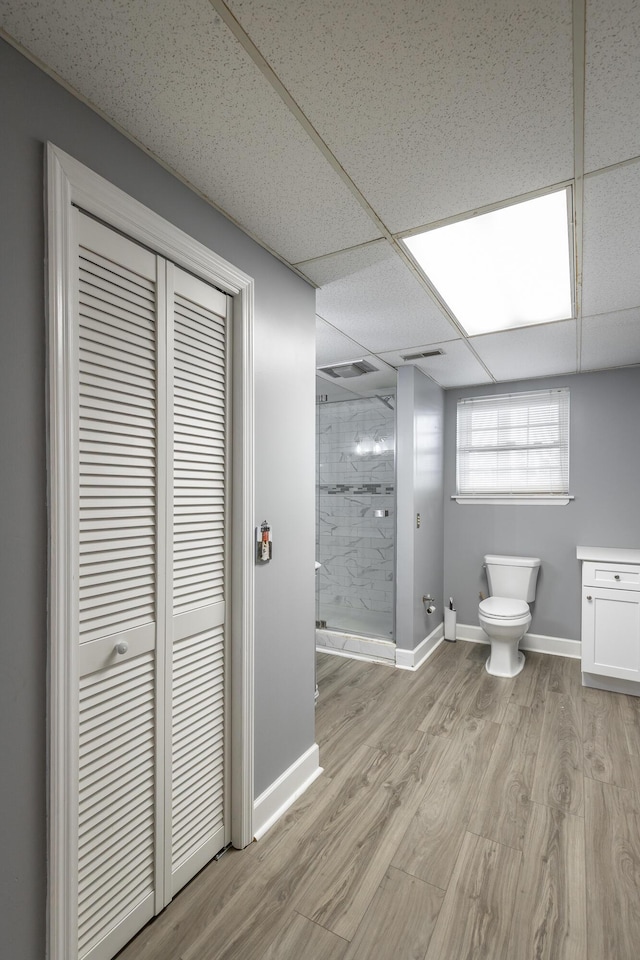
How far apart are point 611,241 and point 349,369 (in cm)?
195

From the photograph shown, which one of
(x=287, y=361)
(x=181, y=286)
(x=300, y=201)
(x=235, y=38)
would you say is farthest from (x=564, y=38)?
(x=287, y=361)

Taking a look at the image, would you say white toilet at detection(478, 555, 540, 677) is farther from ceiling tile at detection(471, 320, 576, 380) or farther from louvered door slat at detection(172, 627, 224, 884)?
louvered door slat at detection(172, 627, 224, 884)

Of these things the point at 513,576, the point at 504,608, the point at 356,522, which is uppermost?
the point at 356,522

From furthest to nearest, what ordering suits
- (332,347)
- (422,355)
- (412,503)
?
1. (412,503)
2. (422,355)
3. (332,347)

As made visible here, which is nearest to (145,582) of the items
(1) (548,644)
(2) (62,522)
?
(2) (62,522)

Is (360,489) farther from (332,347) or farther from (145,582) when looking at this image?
(145,582)

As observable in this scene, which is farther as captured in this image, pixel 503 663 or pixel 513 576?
pixel 513 576

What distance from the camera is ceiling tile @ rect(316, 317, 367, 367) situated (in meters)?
2.81

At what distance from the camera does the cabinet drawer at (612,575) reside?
10.2 ft

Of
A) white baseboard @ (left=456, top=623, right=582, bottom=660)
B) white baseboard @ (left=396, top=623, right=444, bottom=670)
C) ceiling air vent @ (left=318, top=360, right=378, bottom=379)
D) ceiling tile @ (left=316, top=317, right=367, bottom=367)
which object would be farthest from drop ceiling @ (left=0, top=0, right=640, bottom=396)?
white baseboard @ (left=456, top=623, right=582, bottom=660)

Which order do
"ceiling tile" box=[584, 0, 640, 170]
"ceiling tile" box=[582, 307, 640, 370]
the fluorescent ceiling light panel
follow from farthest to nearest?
"ceiling tile" box=[582, 307, 640, 370] → the fluorescent ceiling light panel → "ceiling tile" box=[584, 0, 640, 170]

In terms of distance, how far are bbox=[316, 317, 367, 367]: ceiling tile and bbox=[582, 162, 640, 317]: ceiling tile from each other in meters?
1.30

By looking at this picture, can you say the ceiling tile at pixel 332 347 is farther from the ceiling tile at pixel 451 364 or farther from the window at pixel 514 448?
the window at pixel 514 448

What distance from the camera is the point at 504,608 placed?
3.51 metres
